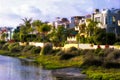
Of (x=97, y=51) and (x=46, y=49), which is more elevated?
(x=97, y=51)

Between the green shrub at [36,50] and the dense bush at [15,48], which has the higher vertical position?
the green shrub at [36,50]

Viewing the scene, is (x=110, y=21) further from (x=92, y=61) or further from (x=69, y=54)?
(x=92, y=61)

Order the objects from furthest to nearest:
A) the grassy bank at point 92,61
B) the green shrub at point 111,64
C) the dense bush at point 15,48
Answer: the dense bush at point 15,48, the green shrub at point 111,64, the grassy bank at point 92,61

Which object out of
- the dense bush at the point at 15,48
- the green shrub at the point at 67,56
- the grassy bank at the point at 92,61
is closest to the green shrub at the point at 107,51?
the grassy bank at the point at 92,61

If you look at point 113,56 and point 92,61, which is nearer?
point 92,61

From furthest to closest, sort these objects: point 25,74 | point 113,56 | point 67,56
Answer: point 67,56 → point 113,56 → point 25,74

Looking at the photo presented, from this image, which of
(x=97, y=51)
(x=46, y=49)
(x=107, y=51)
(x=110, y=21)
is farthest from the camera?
(x=46, y=49)

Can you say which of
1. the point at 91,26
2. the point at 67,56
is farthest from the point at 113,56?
the point at 91,26

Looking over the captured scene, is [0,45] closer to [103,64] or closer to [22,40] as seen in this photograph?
[22,40]

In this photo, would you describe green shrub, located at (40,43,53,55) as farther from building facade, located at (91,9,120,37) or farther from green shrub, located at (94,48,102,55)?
green shrub, located at (94,48,102,55)

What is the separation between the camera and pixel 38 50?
114 meters

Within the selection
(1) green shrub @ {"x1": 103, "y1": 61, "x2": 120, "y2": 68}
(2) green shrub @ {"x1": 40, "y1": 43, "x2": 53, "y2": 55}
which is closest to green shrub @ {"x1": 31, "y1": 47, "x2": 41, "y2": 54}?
(2) green shrub @ {"x1": 40, "y1": 43, "x2": 53, "y2": 55}

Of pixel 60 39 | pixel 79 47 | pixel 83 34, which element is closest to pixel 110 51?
pixel 79 47

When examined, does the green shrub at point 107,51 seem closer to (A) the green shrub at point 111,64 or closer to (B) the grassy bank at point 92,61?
(B) the grassy bank at point 92,61
